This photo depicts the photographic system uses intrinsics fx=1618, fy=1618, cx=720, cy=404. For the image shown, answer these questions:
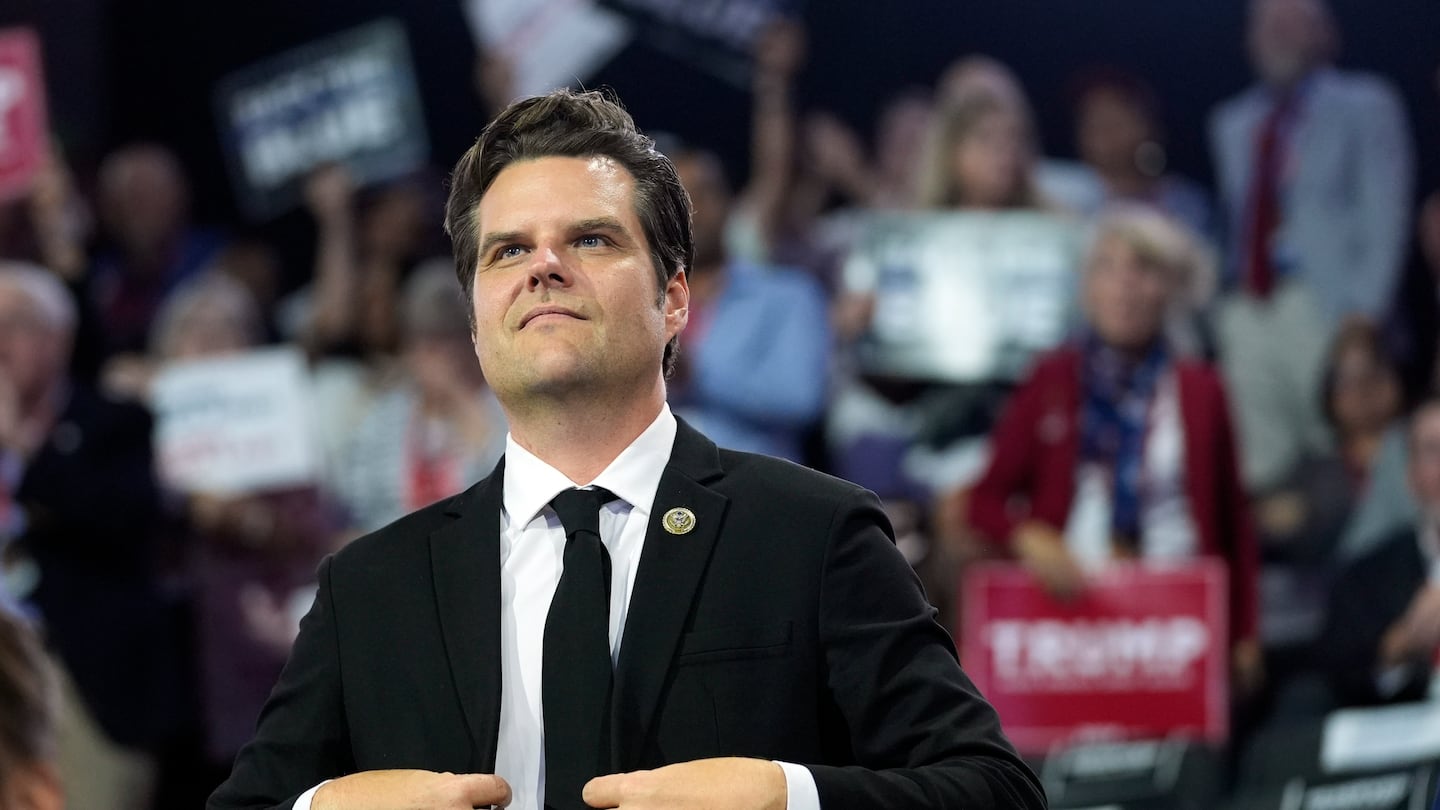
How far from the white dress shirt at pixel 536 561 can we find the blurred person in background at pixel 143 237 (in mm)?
4624

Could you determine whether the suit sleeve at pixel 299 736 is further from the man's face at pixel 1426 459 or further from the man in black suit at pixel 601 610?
the man's face at pixel 1426 459

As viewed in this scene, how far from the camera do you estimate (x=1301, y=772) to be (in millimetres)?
5059

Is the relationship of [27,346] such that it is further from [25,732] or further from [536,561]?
[536,561]

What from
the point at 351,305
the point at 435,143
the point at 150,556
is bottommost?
the point at 150,556

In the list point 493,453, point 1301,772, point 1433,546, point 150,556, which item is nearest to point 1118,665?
point 1301,772

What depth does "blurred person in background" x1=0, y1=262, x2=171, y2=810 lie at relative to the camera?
5.40 metres

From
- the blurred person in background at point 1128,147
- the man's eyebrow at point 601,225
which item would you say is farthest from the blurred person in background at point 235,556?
the man's eyebrow at point 601,225

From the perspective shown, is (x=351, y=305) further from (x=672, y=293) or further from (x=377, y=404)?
(x=672, y=293)

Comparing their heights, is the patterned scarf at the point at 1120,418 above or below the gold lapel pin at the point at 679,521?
below

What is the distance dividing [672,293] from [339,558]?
41cm

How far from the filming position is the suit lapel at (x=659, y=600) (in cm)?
136

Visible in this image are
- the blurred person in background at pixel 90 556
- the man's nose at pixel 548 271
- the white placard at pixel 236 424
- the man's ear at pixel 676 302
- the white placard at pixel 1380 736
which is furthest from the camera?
the white placard at pixel 236 424

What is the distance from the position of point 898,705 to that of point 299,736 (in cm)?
53

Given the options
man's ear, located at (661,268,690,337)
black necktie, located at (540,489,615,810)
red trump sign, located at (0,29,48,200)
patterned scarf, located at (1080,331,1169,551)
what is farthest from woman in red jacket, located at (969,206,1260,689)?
black necktie, located at (540,489,615,810)
